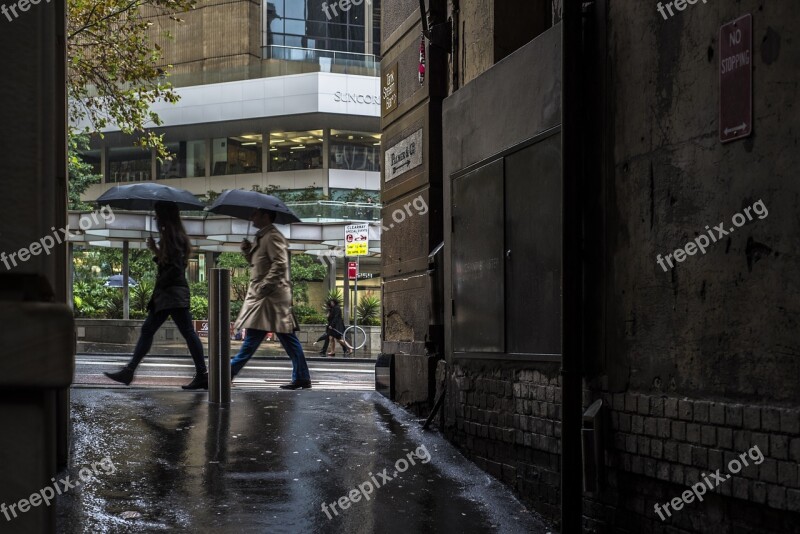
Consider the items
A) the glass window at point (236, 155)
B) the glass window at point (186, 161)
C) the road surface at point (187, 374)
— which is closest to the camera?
the road surface at point (187, 374)

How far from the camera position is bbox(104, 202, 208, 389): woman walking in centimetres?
966

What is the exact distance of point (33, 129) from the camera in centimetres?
158

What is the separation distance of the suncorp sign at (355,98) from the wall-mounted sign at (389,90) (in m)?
38.1

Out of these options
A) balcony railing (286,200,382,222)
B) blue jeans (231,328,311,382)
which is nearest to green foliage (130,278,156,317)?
balcony railing (286,200,382,222)

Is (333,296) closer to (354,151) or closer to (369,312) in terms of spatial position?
(369,312)

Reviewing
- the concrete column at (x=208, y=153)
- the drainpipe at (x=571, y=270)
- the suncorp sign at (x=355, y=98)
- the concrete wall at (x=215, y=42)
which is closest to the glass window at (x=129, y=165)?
the concrete column at (x=208, y=153)

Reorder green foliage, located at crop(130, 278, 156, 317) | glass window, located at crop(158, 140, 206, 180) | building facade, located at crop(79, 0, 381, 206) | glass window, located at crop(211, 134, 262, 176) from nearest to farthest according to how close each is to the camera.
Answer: green foliage, located at crop(130, 278, 156, 317) < building facade, located at crop(79, 0, 381, 206) < glass window, located at crop(211, 134, 262, 176) < glass window, located at crop(158, 140, 206, 180)

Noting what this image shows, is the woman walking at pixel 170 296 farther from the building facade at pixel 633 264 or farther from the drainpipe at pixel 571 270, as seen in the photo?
the drainpipe at pixel 571 270

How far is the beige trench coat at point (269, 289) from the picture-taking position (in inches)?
394

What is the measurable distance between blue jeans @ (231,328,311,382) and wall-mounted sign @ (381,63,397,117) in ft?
8.58

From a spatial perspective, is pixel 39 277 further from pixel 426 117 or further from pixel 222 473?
pixel 426 117

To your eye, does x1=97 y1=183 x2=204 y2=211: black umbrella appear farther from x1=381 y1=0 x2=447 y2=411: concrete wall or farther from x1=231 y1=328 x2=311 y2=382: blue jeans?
x1=381 y1=0 x2=447 y2=411: concrete wall

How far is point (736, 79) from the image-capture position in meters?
4.09

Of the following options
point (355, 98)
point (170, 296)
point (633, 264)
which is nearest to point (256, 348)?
point (170, 296)
